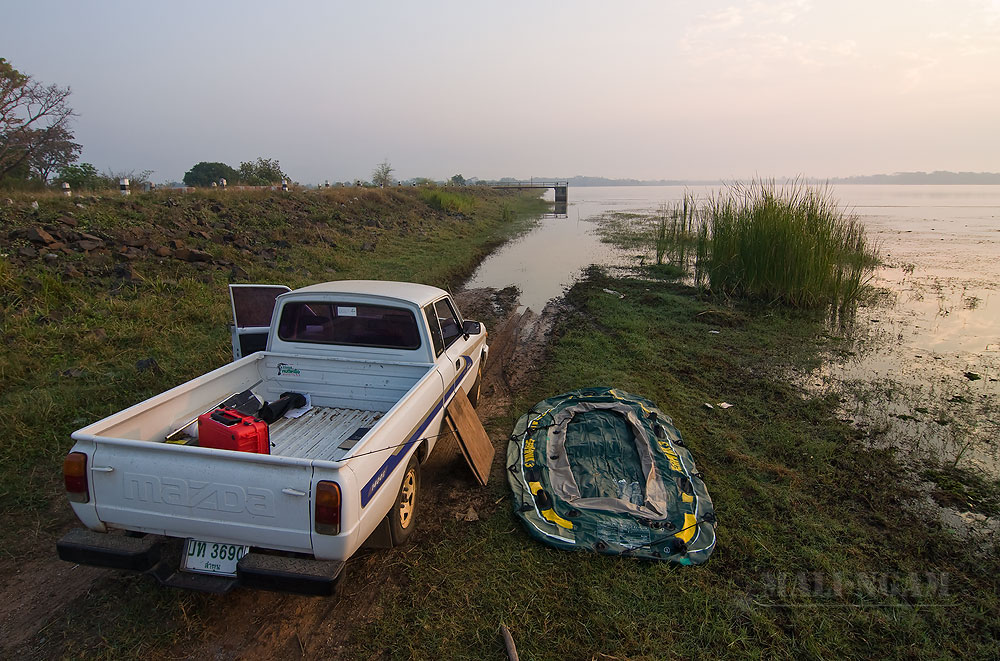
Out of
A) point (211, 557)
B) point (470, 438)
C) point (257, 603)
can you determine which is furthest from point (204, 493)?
point (470, 438)

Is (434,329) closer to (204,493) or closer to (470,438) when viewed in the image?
(470,438)

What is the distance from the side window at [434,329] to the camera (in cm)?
453

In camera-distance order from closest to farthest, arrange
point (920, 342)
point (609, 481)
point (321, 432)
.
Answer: point (321, 432)
point (609, 481)
point (920, 342)

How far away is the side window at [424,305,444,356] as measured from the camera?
178 inches

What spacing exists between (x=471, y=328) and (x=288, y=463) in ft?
10.3

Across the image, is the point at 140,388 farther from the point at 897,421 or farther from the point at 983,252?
the point at 983,252

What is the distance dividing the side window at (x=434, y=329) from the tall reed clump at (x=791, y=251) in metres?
8.71

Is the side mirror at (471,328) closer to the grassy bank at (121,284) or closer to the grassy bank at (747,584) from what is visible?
the grassy bank at (747,584)

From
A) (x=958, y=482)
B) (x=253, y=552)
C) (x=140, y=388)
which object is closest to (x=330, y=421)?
(x=253, y=552)

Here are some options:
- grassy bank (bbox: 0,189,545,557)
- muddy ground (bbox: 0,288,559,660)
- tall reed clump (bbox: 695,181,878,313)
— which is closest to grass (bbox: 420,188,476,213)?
→ grassy bank (bbox: 0,189,545,557)

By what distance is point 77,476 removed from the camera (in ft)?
9.09

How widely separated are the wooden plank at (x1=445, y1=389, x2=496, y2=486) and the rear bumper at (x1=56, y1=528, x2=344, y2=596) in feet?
5.19

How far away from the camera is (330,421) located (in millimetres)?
4227

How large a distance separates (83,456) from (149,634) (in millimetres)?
1029
